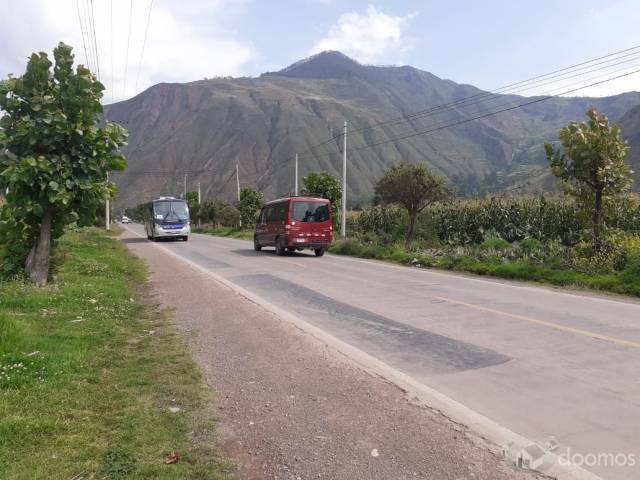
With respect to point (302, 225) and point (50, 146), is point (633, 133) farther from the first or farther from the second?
point (50, 146)

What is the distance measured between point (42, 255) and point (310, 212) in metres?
12.6

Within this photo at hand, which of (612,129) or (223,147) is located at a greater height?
(223,147)

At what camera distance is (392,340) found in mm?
6848

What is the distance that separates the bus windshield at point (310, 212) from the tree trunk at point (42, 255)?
11.9 metres

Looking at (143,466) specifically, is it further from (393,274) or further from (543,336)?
(393,274)

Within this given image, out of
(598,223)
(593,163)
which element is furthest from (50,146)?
(598,223)

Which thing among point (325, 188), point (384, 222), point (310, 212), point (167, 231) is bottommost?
point (167, 231)

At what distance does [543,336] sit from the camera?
6.90 metres

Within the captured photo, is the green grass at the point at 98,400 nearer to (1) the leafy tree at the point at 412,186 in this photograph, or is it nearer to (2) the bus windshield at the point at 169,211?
(1) the leafy tree at the point at 412,186

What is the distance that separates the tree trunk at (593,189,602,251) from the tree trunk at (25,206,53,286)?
14.2 m

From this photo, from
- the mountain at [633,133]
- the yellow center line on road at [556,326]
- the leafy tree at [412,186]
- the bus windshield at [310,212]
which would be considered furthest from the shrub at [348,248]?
the mountain at [633,133]

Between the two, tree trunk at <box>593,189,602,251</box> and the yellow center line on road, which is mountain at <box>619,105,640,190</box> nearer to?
tree trunk at <box>593,189,602,251</box>

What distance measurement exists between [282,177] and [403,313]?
147 meters

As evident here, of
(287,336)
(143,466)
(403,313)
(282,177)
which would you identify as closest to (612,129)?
(403,313)
